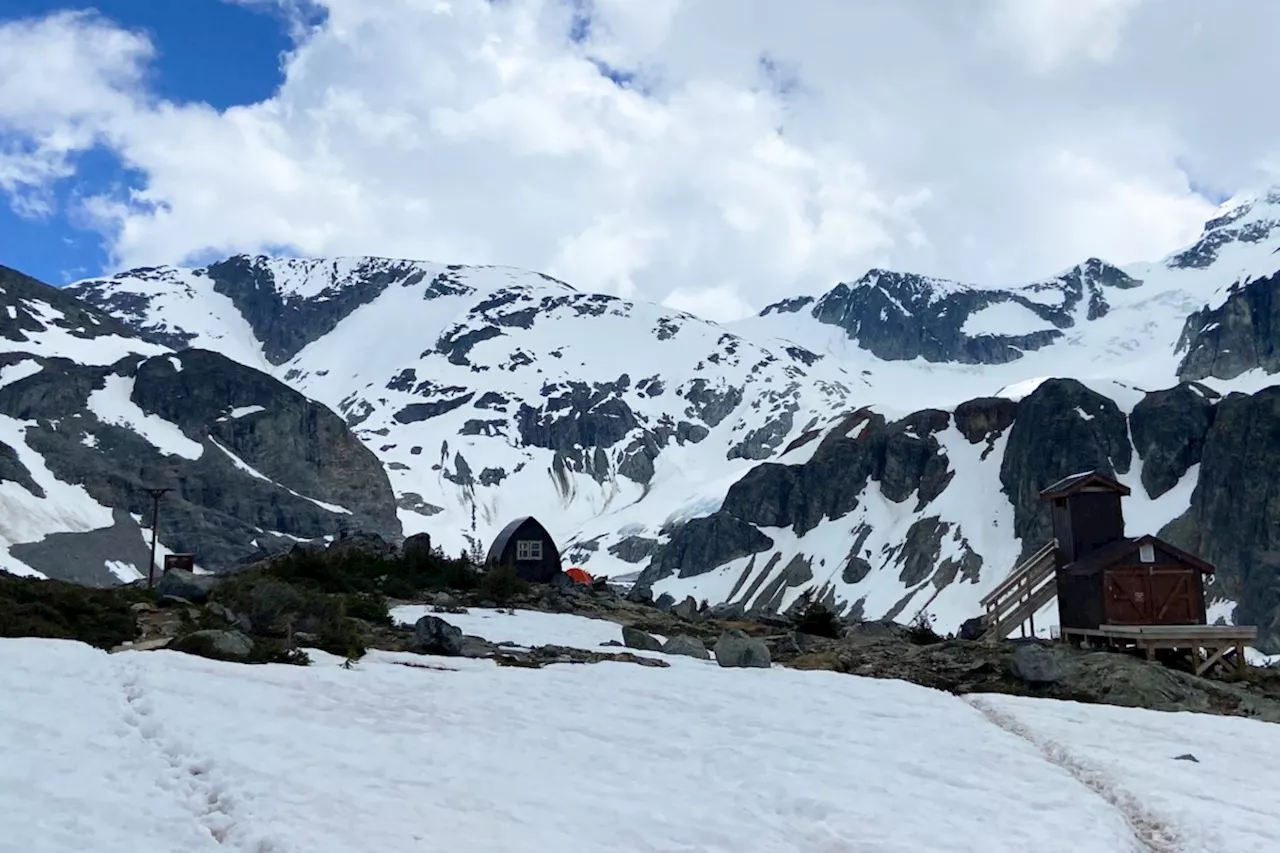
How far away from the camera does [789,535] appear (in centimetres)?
13612

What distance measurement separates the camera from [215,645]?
1509 centimetres

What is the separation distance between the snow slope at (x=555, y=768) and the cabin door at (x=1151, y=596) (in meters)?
13.8

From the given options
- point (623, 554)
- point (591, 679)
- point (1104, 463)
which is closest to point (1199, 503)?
point (1104, 463)

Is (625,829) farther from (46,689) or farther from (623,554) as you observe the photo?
(623,554)

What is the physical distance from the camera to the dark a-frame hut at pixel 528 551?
47.6 metres

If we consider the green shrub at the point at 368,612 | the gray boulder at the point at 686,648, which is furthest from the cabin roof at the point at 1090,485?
the green shrub at the point at 368,612

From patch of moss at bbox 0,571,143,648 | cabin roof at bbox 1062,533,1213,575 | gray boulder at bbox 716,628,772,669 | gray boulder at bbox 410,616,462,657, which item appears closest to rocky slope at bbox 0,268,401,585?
patch of moss at bbox 0,571,143,648

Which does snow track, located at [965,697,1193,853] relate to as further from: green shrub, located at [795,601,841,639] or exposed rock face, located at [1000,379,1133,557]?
exposed rock face, located at [1000,379,1133,557]

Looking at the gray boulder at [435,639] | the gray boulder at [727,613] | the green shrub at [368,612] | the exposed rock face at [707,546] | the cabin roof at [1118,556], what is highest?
the exposed rock face at [707,546]

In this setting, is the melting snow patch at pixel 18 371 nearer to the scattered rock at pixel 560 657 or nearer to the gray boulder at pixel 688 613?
the gray boulder at pixel 688 613

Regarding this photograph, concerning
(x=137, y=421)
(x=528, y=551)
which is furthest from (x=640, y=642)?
(x=137, y=421)

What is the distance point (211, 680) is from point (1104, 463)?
115m

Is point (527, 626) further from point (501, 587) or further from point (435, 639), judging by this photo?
point (501, 587)

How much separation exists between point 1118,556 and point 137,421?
134m
